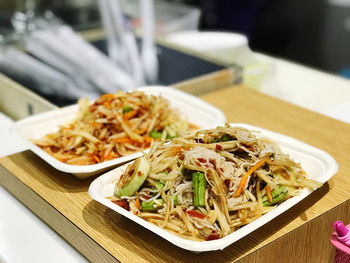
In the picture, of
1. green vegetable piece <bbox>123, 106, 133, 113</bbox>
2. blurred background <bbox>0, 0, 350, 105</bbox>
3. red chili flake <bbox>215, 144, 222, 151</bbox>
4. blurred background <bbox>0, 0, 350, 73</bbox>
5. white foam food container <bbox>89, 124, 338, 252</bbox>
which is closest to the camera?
white foam food container <bbox>89, 124, 338, 252</bbox>

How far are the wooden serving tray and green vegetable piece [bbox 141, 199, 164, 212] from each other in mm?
61

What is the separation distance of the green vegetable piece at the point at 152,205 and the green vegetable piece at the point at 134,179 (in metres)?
0.05

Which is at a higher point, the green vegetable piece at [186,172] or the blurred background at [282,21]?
the green vegetable piece at [186,172]

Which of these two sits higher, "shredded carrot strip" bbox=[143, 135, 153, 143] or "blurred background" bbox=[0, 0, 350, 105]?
"shredded carrot strip" bbox=[143, 135, 153, 143]

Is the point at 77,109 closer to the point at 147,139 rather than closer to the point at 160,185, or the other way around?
the point at 147,139

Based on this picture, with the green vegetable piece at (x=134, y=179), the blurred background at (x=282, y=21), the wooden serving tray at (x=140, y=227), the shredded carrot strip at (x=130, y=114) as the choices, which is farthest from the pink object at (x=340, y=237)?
the blurred background at (x=282, y=21)

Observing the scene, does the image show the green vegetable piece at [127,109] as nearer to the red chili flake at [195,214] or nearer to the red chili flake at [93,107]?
the red chili flake at [93,107]

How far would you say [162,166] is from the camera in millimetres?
1183

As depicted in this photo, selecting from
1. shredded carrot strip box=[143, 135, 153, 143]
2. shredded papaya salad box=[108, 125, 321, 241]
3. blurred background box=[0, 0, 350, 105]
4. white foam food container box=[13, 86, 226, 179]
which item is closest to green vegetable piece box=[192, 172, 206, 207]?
shredded papaya salad box=[108, 125, 321, 241]

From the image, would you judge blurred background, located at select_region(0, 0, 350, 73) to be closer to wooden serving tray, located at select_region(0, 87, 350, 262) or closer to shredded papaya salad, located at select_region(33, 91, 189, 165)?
shredded papaya salad, located at select_region(33, 91, 189, 165)

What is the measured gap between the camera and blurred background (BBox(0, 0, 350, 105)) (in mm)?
2258

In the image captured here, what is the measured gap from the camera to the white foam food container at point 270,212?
39.0 inches

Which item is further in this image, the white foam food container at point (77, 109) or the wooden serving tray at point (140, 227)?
the white foam food container at point (77, 109)

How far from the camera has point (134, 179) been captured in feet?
3.79
